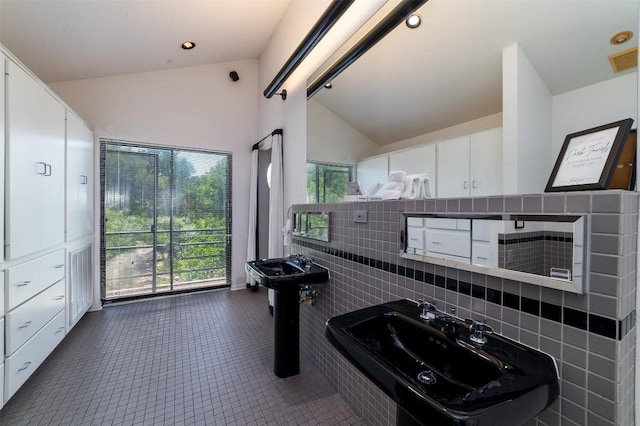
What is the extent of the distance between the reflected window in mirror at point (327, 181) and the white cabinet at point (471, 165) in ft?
2.30

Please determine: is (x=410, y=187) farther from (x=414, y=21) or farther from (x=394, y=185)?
(x=414, y=21)

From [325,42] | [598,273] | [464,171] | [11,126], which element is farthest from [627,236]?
[11,126]

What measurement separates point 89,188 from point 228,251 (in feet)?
6.05

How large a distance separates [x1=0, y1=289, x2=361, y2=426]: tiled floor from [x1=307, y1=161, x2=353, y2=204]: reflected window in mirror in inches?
54.4

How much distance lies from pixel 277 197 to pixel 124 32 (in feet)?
7.07

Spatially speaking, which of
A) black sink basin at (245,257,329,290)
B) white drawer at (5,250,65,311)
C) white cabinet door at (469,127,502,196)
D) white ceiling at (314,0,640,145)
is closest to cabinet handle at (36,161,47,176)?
white drawer at (5,250,65,311)

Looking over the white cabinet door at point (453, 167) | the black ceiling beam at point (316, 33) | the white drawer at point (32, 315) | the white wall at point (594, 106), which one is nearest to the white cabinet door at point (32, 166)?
the white drawer at point (32, 315)

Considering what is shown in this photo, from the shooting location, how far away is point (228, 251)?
411cm

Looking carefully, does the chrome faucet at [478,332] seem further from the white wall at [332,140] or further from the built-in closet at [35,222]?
the built-in closet at [35,222]

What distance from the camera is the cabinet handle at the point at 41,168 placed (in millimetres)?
1904

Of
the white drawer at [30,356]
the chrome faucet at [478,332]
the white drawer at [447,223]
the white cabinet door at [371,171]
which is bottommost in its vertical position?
the white drawer at [30,356]

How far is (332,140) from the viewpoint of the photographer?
6.93 ft

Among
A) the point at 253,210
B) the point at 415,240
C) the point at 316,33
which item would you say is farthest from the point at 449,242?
the point at 253,210

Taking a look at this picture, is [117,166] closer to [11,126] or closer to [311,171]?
[11,126]
